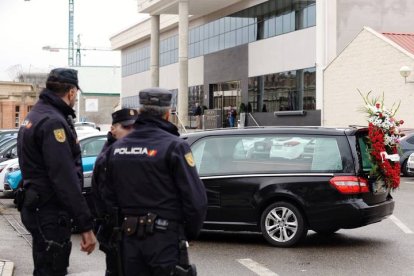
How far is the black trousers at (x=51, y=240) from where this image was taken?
16.4ft

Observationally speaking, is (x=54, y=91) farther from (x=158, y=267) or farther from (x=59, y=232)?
(x=158, y=267)

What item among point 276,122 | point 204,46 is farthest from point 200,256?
point 204,46

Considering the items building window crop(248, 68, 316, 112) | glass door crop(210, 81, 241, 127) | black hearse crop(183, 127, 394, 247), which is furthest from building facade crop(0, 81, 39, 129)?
black hearse crop(183, 127, 394, 247)

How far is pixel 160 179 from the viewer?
4.56 metres

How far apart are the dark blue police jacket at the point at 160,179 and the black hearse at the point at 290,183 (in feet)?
17.8

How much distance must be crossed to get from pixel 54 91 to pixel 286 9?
125ft

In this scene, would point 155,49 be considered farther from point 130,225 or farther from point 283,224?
point 130,225

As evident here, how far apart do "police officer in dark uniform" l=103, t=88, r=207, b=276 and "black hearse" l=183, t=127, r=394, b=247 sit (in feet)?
17.8

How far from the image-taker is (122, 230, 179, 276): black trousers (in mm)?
4453

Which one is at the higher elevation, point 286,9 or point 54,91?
point 286,9

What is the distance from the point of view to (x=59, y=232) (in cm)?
501

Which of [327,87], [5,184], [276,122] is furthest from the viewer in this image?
[276,122]

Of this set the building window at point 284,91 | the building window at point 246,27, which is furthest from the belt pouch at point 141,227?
the building window at point 246,27

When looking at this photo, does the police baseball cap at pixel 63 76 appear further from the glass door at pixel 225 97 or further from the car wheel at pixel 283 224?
the glass door at pixel 225 97
